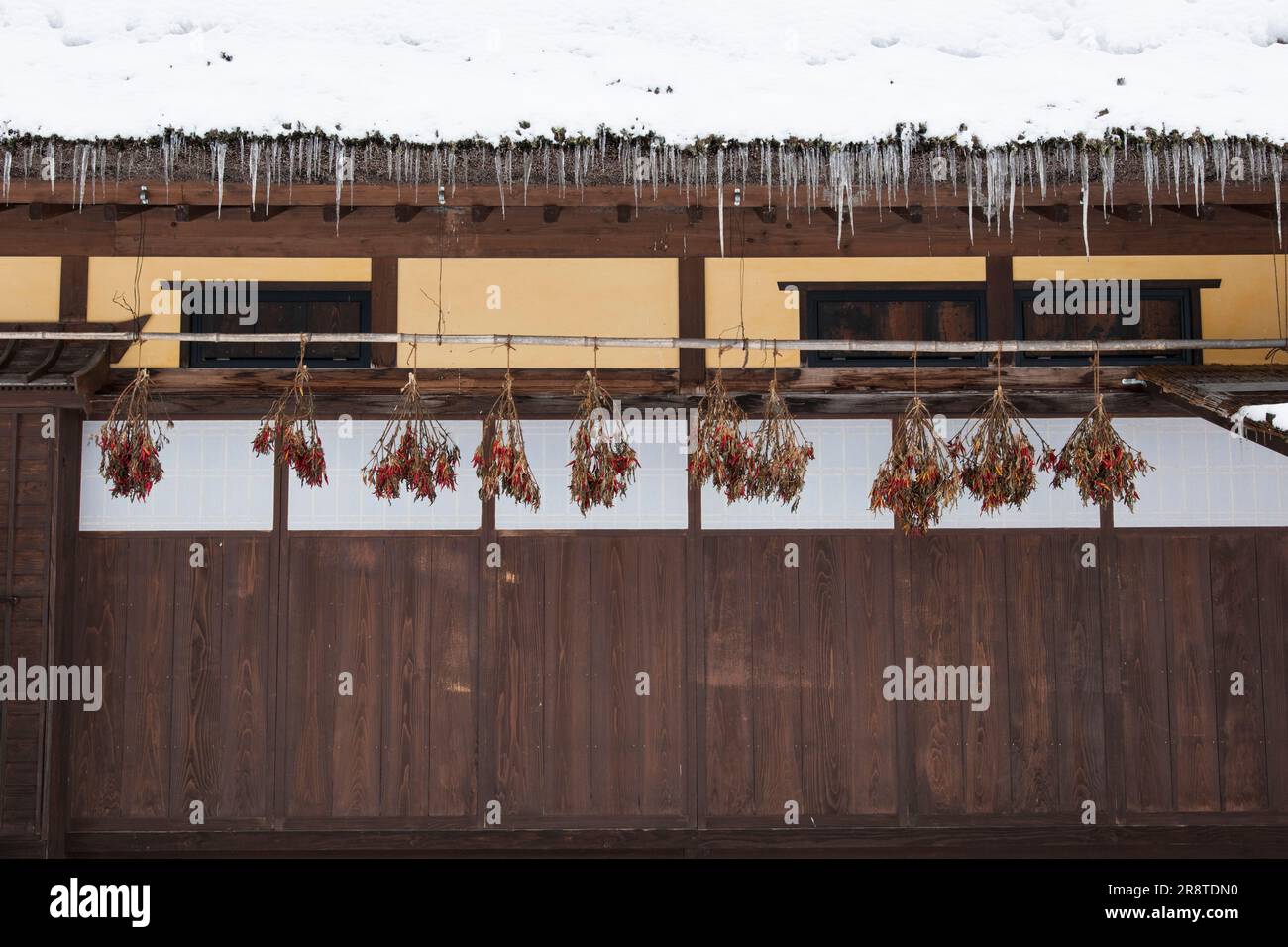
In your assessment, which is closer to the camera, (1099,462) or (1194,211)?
(1099,462)

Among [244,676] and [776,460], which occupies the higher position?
[776,460]

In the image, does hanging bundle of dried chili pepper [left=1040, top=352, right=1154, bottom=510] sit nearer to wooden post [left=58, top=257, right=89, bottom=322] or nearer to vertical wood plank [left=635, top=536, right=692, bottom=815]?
vertical wood plank [left=635, top=536, right=692, bottom=815]

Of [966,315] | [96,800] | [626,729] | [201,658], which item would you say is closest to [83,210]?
[201,658]

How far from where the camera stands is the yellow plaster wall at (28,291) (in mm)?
6957

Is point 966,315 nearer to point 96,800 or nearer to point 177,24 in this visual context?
point 177,24

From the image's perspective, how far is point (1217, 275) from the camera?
7.05 meters

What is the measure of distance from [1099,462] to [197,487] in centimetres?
521

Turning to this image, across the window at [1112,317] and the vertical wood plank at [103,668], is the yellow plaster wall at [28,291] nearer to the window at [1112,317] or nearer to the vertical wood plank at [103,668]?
the vertical wood plank at [103,668]

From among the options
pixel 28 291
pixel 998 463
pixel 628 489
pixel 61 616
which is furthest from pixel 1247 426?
pixel 28 291

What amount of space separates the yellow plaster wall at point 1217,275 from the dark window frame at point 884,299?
0.33 m

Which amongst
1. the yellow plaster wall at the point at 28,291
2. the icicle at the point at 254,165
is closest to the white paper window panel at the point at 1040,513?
the icicle at the point at 254,165

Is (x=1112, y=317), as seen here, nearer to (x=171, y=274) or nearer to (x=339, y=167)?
(x=339, y=167)

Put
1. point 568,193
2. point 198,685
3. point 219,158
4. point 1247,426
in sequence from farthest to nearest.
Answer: point 198,685
point 568,193
point 219,158
point 1247,426

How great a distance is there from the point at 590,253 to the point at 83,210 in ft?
10.2
